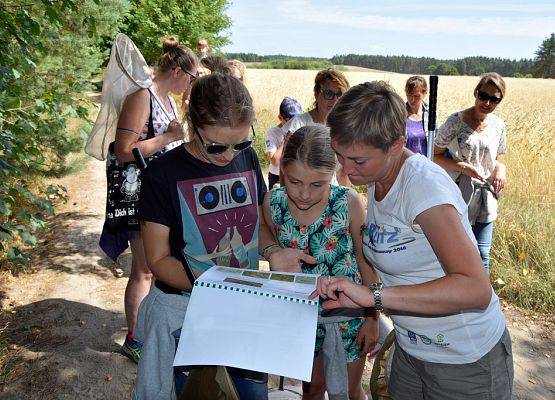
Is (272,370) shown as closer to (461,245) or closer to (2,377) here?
(461,245)

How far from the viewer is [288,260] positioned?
1.85 metres

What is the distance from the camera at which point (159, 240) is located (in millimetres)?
1676

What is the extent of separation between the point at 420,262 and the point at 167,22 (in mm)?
28625

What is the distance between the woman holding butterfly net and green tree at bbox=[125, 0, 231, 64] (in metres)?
25.6

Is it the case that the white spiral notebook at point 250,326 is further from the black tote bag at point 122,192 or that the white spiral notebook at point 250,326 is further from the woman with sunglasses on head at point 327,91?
the woman with sunglasses on head at point 327,91

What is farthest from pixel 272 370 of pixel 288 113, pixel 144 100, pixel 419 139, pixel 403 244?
pixel 419 139

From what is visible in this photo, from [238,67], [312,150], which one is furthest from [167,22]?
[312,150]

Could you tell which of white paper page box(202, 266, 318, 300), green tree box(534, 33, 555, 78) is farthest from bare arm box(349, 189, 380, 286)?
green tree box(534, 33, 555, 78)

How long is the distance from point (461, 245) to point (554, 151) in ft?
20.0

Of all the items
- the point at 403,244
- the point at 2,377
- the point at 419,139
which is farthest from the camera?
the point at 419,139

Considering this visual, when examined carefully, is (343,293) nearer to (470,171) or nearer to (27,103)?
(470,171)

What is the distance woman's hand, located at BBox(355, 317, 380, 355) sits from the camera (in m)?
2.15

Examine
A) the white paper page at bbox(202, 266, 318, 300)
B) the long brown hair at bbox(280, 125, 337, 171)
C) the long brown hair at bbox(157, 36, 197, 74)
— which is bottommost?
the white paper page at bbox(202, 266, 318, 300)

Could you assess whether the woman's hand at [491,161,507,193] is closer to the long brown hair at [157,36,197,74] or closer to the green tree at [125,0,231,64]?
the long brown hair at [157,36,197,74]
